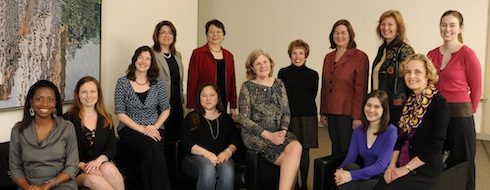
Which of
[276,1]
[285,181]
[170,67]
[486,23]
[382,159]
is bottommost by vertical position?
[285,181]

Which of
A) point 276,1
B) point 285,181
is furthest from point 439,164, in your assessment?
point 276,1

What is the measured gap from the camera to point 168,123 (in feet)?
14.7

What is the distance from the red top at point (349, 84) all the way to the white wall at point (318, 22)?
10.7 feet

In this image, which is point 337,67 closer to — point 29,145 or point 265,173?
point 265,173

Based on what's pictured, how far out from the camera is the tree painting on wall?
345 centimetres

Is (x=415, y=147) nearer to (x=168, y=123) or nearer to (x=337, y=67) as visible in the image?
(x=337, y=67)

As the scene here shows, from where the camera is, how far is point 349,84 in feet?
12.9

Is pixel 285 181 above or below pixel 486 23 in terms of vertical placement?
below

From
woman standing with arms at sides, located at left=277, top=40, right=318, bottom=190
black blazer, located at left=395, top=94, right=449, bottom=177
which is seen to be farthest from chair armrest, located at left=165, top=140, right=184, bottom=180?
black blazer, located at left=395, top=94, right=449, bottom=177

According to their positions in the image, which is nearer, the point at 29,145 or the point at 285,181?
the point at 29,145

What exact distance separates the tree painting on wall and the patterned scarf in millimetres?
2706

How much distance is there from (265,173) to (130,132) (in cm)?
111

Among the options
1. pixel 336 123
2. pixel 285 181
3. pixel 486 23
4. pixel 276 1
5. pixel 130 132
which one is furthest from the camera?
pixel 276 1

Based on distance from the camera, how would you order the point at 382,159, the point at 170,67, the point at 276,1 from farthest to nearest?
the point at 276,1 < the point at 170,67 < the point at 382,159
